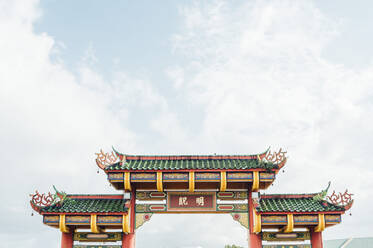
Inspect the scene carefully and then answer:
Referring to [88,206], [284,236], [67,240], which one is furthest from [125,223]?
[284,236]

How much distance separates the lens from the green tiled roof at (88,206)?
46.7ft

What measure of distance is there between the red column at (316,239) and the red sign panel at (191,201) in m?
4.04

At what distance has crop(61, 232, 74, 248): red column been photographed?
1452 cm

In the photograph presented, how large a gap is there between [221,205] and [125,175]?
3.98 meters

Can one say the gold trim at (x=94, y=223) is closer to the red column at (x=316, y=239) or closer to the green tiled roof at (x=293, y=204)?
the green tiled roof at (x=293, y=204)

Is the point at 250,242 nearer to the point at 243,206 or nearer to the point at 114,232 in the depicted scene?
the point at 243,206

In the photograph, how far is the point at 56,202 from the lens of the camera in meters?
14.8

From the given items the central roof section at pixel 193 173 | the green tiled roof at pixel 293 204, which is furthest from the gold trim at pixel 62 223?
the green tiled roof at pixel 293 204

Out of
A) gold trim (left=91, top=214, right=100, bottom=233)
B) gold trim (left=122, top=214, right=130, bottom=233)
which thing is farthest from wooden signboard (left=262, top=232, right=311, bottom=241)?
gold trim (left=91, top=214, right=100, bottom=233)

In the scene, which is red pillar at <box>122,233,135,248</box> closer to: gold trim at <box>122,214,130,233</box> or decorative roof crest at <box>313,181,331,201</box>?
gold trim at <box>122,214,130,233</box>

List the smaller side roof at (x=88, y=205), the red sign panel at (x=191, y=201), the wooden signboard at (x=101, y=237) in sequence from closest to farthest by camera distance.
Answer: the smaller side roof at (x=88, y=205), the wooden signboard at (x=101, y=237), the red sign panel at (x=191, y=201)

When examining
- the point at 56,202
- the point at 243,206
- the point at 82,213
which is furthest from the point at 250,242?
the point at 56,202

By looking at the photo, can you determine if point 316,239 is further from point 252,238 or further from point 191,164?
point 191,164

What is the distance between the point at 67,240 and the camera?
1458cm
